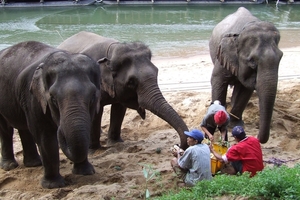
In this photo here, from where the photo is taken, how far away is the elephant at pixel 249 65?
6.88m

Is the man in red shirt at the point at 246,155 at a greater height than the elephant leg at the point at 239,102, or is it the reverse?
the man in red shirt at the point at 246,155

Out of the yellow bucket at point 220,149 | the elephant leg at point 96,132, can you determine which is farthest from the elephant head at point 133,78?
the yellow bucket at point 220,149

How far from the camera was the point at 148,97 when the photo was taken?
656 centimetres

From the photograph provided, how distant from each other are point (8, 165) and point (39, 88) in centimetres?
197

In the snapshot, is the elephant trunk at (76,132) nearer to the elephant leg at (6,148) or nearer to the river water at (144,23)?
the elephant leg at (6,148)

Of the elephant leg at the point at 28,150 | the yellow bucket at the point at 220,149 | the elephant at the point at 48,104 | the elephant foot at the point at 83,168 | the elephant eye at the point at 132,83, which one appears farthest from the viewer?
the elephant leg at the point at 28,150

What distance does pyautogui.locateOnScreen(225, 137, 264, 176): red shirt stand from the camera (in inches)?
218

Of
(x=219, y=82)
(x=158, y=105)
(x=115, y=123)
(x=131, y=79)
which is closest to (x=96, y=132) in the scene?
(x=115, y=123)

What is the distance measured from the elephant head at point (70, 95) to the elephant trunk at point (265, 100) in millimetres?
2427

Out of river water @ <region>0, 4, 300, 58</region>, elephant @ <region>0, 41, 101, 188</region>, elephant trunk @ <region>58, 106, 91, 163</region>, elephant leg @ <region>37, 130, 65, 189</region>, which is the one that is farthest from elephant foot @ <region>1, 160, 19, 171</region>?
river water @ <region>0, 4, 300, 58</region>

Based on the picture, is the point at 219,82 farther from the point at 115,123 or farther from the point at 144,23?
the point at 144,23

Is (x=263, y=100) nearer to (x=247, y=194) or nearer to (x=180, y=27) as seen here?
(x=247, y=194)

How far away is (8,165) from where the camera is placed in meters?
7.00

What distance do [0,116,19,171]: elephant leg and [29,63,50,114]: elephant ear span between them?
1.58 m
